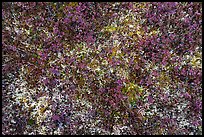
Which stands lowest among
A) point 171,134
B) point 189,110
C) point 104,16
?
point 171,134

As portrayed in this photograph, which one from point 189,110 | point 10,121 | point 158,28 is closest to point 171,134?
point 189,110

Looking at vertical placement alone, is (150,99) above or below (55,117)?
above

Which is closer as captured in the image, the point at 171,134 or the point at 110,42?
the point at 171,134

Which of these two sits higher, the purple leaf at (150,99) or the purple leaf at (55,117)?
the purple leaf at (150,99)

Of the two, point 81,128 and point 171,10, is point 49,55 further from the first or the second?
point 171,10

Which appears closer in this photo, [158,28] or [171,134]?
[171,134]

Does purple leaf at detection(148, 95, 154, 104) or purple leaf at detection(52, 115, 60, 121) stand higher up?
purple leaf at detection(148, 95, 154, 104)

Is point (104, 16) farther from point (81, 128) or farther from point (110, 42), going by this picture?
point (81, 128)

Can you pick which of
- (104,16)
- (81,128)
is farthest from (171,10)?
(81,128)

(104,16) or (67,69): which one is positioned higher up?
(104,16)
